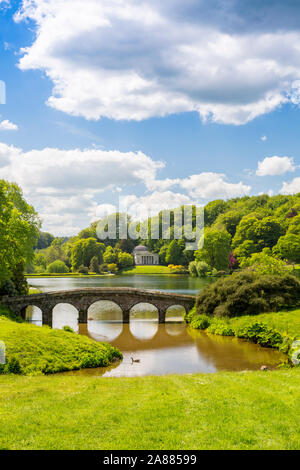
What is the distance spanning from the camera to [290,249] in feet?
274

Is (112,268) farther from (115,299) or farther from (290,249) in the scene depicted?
(115,299)

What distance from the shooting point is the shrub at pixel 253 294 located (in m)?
36.2

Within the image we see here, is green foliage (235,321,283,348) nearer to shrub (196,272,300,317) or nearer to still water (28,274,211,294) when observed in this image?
shrub (196,272,300,317)

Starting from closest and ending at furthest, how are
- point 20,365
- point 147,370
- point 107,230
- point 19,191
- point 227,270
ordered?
point 20,365, point 147,370, point 19,191, point 227,270, point 107,230

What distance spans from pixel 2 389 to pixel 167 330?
83.2ft

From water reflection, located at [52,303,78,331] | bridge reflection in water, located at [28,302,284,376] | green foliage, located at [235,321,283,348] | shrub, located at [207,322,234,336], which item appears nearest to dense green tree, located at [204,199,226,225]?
water reflection, located at [52,303,78,331]

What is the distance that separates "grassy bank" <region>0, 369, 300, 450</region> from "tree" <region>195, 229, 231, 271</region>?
277 ft

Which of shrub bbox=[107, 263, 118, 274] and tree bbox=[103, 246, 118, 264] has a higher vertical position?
tree bbox=[103, 246, 118, 264]

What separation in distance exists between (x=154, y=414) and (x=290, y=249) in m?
77.9

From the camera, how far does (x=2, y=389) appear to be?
52.8 feet

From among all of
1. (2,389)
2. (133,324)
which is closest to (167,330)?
(133,324)

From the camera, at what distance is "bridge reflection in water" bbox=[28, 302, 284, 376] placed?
86.3 feet
